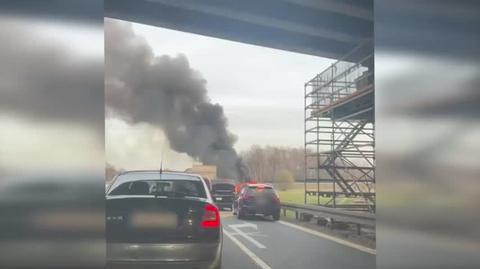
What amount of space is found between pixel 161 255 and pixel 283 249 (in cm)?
88

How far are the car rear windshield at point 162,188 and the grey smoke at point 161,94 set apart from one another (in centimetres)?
21

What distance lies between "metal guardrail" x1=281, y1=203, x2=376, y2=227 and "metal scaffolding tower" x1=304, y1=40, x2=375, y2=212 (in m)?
0.04

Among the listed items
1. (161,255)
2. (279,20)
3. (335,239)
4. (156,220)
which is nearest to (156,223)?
(156,220)

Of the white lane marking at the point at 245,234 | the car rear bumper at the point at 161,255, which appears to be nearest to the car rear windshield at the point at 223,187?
the white lane marking at the point at 245,234

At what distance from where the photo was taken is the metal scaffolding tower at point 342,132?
3.32 meters

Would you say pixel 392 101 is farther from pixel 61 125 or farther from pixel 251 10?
pixel 61 125

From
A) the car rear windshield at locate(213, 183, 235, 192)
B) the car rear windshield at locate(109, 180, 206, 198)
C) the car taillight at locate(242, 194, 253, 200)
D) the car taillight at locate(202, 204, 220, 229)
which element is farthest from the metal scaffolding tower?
the car rear windshield at locate(109, 180, 206, 198)

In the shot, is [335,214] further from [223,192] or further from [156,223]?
[156,223]

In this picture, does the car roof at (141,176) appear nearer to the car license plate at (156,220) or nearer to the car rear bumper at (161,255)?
the car license plate at (156,220)

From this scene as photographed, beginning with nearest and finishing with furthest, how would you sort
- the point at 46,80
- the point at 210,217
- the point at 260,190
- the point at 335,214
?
the point at 46,80 < the point at 210,217 < the point at 335,214 < the point at 260,190

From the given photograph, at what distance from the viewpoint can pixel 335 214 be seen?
11.4 ft

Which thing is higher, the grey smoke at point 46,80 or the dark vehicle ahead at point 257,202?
the grey smoke at point 46,80

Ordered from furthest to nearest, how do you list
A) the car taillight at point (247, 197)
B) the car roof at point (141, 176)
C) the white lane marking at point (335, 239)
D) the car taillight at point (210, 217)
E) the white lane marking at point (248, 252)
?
the car taillight at point (247, 197)
the white lane marking at point (248, 252)
the white lane marking at point (335, 239)
the car taillight at point (210, 217)
the car roof at point (141, 176)

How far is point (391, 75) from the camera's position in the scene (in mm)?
3135
